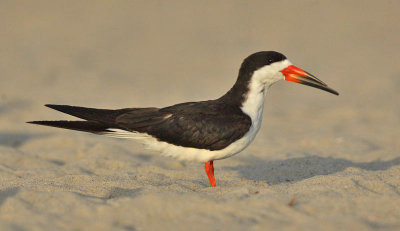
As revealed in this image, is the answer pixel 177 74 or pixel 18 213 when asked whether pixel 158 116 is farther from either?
pixel 177 74

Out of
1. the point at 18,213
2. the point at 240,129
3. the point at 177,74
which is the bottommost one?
the point at 18,213

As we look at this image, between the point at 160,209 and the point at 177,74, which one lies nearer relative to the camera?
the point at 160,209

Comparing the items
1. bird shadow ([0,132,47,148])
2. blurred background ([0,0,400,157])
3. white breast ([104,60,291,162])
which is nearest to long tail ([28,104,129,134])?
white breast ([104,60,291,162])

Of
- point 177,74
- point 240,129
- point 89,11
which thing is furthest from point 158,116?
point 89,11

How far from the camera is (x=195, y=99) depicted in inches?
481

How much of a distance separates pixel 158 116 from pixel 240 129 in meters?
0.95

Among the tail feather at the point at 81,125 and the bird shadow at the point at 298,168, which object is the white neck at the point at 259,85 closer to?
the bird shadow at the point at 298,168

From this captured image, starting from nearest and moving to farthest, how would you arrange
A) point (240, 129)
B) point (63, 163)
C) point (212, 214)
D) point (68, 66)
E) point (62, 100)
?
point (212, 214)
point (240, 129)
point (63, 163)
point (62, 100)
point (68, 66)

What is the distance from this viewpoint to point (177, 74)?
49.1 ft

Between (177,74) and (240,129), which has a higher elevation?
(177,74)

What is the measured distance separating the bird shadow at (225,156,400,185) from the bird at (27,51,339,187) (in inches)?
42.2

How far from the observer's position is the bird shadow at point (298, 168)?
6.77 metres

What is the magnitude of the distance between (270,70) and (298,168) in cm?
169

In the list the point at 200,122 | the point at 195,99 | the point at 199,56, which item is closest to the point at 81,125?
the point at 200,122
